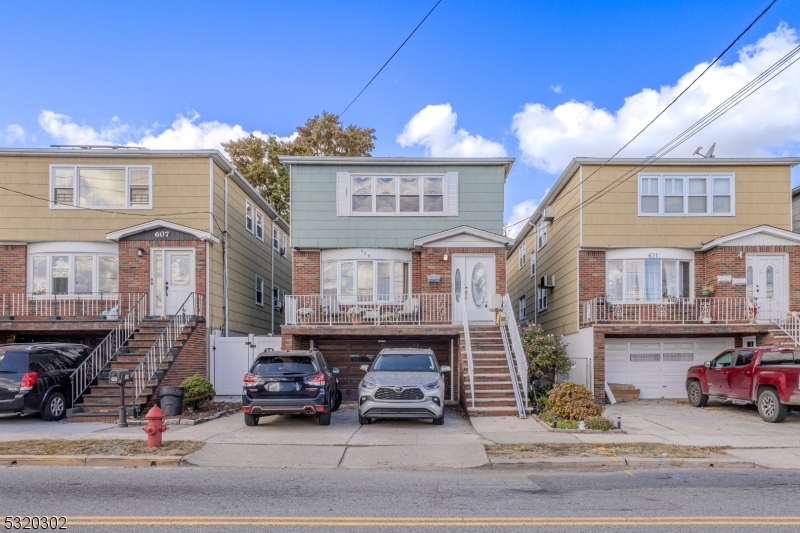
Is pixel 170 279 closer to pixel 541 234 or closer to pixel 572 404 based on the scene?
pixel 572 404

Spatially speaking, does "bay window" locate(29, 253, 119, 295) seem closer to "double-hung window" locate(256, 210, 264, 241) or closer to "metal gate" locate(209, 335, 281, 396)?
"metal gate" locate(209, 335, 281, 396)

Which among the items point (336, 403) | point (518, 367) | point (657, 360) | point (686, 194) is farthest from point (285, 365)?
point (686, 194)

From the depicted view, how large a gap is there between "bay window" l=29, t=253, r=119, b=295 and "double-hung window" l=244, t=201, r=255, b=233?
5087mm

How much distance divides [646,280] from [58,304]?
58.5 ft

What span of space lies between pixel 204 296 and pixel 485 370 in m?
8.68

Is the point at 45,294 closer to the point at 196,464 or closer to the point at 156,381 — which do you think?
the point at 156,381

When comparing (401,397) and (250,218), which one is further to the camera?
(250,218)

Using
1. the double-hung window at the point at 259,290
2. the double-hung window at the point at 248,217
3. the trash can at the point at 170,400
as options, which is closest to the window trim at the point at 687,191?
the double-hung window at the point at 248,217

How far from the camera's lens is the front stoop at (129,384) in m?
15.2

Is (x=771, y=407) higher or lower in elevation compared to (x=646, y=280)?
lower

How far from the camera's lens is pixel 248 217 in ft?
82.4

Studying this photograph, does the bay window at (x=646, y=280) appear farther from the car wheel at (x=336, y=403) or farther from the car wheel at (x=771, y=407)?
the car wheel at (x=336, y=403)

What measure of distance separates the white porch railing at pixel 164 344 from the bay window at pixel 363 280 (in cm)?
389

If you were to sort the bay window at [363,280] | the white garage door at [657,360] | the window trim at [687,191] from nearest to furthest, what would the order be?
the white garage door at [657,360], the window trim at [687,191], the bay window at [363,280]
